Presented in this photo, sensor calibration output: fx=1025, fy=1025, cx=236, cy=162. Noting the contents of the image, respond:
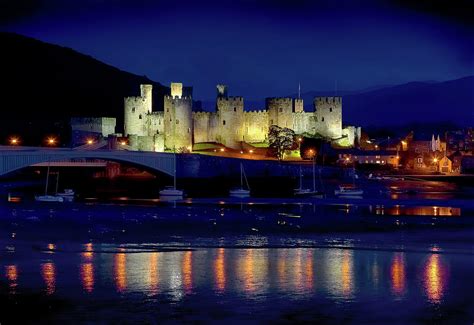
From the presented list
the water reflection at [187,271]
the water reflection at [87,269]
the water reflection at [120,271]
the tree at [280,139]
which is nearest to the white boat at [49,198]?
the water reflection at [87,269]

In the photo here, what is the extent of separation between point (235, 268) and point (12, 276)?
426 centimetres

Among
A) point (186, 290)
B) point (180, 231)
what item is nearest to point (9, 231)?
point (180, 231)

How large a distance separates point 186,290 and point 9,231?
33.9ft

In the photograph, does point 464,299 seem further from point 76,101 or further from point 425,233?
point 76,101

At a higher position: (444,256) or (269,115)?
(269,115)

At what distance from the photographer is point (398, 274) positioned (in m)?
19.4

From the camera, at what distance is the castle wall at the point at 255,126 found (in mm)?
69375

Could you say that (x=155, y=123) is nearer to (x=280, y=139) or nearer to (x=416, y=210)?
(x=280, y=139)

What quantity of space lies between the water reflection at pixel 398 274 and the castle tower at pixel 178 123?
144 ft

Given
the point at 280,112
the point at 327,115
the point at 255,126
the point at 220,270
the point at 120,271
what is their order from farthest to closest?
1. the point at 327,115
2. the point at 255,126
3. the point at 280,112
4. the point at 220,270
5. the point at 120,271

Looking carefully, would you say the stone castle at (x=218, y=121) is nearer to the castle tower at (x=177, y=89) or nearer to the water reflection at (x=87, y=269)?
the castle tower at (x=177, y=89)

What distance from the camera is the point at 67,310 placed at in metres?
15.9

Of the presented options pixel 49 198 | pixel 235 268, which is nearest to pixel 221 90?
pixel 49 198

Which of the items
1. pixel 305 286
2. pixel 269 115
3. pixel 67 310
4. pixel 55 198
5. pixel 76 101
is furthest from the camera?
pixel 76 101
